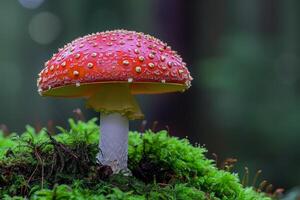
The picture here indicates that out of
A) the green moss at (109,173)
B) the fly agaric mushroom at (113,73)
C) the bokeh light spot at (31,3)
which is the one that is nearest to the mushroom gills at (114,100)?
the fly agaric mushroom at (113,73)

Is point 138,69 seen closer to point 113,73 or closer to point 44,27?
point 113,73

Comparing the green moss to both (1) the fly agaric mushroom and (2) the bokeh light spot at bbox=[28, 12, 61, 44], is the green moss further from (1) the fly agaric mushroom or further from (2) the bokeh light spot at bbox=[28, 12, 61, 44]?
(2) the bokeh light spot at bbox=[28, 12, 61, 44]

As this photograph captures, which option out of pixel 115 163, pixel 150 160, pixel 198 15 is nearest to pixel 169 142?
pixel 150 160

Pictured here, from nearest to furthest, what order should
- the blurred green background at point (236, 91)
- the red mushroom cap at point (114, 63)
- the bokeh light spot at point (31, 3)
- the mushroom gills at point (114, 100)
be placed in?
the red mushroom cap at point (114, 63) < the mushroom gills at point (114, 100) < the blurred green background at point (236, 91) < the bokeh light spot at point (31, 3)

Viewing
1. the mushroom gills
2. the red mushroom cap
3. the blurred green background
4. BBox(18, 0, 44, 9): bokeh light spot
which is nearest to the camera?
the red mushroom cap

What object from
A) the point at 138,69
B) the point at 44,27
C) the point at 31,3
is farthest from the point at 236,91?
the point at 31,3

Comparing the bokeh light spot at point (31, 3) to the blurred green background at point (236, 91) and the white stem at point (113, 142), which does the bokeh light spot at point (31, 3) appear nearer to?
the blurred green background at point (236, 91)

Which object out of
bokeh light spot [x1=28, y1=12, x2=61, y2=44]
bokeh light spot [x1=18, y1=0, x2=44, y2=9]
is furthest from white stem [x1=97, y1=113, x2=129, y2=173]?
bokeh light spot [x1=18, y1=0, x2=44, y2=9]
